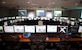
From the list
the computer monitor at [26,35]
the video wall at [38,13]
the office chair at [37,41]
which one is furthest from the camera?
the video wall at [38,13]

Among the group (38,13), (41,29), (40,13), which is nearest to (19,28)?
(41,29)

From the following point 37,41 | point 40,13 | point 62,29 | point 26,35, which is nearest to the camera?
point 37,41

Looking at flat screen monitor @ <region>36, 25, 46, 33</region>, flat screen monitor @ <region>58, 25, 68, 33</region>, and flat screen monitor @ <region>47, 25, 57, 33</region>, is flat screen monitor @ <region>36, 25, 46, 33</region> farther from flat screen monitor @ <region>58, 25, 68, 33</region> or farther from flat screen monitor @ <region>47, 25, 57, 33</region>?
flat screen monitor @ <region>58, 25, 68, 33</region>

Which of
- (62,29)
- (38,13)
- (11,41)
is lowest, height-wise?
(11,41)

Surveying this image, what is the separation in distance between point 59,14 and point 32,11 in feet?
15.4

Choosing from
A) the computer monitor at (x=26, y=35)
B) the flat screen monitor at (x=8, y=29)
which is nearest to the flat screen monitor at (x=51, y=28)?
the computer monitor at (x=26, y=35)

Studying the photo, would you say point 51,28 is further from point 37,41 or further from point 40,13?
point 40,13

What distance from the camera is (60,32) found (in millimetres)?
4652

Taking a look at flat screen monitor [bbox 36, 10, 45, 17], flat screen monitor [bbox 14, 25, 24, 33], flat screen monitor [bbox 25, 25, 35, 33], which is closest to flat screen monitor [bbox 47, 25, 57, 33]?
flat screen monitor [bbox 25, 25, 35, 33]

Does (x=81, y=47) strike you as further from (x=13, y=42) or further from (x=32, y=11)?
(x=32, y=11)

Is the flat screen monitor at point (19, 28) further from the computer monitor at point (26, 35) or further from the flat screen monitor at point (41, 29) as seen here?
the flat screen monitor at point (41, 29)

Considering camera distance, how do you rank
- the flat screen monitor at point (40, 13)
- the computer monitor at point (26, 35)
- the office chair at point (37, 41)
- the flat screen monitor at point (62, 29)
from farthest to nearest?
the flat screen monitor at point (40, 13) < the flat screen monitor at point (62, 29) < the computer monitor at point (26, 35) < the office chair at point (37, 41)

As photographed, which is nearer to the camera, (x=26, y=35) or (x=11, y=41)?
(x=11, y=41)

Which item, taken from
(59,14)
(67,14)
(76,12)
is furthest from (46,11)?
(76,12)
